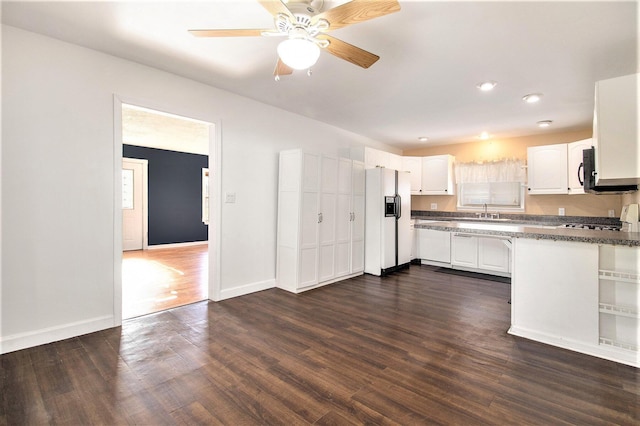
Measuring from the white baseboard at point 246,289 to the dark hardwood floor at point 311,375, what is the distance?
1.41ft

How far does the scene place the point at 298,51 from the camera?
166cm

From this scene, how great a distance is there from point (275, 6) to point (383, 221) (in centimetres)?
374

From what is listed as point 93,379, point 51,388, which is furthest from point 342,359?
point 51,388

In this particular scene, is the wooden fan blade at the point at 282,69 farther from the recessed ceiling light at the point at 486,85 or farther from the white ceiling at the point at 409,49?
the recessed ceiling light at the point at 486,85

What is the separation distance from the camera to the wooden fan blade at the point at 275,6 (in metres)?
1.54

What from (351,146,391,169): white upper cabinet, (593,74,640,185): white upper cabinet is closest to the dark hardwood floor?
(593,74,640,185): white upper cabinet

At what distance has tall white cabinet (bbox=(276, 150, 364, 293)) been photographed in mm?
3908

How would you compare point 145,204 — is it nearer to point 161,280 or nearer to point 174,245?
point 174,245

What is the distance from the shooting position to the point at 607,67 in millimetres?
2713

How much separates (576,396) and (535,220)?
413 centimetres

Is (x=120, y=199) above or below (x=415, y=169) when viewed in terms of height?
below

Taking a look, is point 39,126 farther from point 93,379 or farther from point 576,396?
point 576,396

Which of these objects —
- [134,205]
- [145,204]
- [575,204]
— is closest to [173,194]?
[145,204]

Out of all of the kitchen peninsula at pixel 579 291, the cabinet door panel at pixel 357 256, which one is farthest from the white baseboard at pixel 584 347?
the cabinet door panel at pixel 357 256
